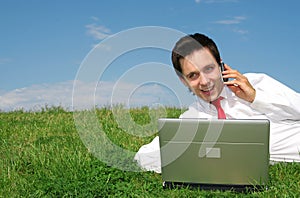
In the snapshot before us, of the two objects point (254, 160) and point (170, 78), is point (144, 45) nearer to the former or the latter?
point (170, 78)

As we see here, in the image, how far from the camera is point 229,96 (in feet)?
16.1

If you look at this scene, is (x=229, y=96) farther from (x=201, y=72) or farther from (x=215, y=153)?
(x=215, y=153)

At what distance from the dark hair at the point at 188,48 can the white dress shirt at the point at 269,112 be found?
1.35 feet

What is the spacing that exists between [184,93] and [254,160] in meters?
0.85

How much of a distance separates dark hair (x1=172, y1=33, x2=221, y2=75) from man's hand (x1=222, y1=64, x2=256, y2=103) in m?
0.36

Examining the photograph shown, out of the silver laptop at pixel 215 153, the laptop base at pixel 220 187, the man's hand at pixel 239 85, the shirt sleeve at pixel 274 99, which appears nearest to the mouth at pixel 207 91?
the man's hand at pixel 239 85

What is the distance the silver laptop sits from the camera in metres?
3.81

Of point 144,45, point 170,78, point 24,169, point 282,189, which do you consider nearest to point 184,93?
point 170,78

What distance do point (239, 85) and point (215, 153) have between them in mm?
719

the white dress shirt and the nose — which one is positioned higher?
the nose

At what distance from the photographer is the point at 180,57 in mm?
4582

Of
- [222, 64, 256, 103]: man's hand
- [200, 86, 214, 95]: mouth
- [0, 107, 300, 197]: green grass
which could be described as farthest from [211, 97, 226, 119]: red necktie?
[0, 107, 300, 197]: green grass

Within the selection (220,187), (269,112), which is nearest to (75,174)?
(220,187)

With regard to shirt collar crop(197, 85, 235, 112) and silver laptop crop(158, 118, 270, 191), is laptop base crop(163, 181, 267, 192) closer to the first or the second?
silver laptop crop(158, 118, 270, 191)
